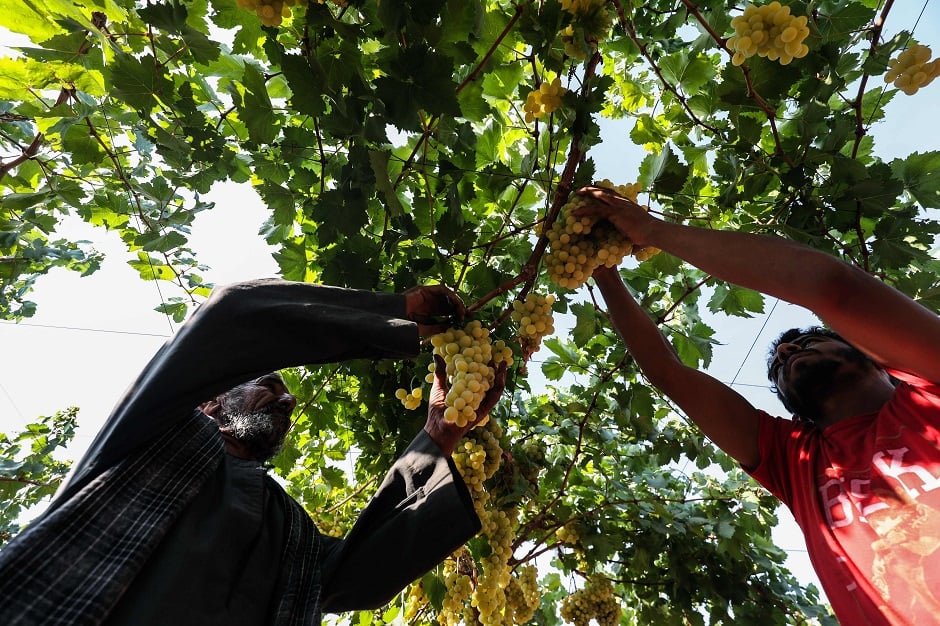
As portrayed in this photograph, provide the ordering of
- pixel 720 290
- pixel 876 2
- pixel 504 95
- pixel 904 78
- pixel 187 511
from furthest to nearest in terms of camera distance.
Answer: pixel 720 290 < pixel 504 95 < pixel 876 2 < pixel 904 78 < pixel 187 511

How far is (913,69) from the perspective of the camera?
5.13 feet

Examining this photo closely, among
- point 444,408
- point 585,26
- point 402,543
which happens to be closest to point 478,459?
point 444,408

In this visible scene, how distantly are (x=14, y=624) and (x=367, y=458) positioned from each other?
193 centimetres

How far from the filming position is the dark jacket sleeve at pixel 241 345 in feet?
3.78

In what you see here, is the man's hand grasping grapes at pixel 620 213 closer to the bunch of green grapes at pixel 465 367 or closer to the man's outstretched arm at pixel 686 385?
the man's outstretched arm at pixel 686 385

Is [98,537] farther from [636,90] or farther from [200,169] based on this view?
[636,90]

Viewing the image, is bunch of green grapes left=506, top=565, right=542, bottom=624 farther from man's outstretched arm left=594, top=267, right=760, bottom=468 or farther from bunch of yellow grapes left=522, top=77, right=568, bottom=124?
bunch of yellow grapes left=522, top=77, right=568, bottom=124

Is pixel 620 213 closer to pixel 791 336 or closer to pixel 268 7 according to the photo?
pixel 268 7

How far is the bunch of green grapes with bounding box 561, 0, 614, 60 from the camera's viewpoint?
62.3 inches

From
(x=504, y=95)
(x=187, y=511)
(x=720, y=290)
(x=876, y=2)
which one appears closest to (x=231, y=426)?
(x=187, y=511)

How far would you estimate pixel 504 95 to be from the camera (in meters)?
2.20

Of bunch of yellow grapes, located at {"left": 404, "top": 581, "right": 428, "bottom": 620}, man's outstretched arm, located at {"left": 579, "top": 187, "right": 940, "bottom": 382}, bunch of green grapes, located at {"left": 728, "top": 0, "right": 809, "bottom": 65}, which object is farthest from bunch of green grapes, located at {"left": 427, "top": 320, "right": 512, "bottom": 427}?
bunch of yellow grapes, located at {"left": 404, "top": 581, "right": 428, "bottom": 620}

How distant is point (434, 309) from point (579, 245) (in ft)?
1.58

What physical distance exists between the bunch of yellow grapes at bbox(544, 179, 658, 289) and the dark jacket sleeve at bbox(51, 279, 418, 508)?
22.1 inches
